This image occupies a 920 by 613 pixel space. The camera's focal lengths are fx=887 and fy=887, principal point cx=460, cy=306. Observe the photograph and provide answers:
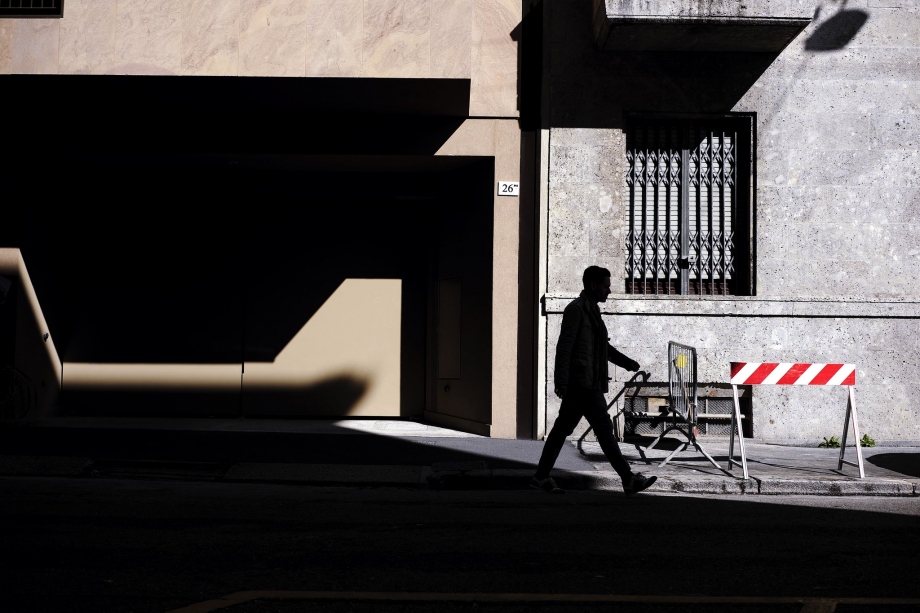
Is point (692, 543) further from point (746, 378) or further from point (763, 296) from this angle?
point (763, 296)

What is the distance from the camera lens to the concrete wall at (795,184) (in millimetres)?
11531

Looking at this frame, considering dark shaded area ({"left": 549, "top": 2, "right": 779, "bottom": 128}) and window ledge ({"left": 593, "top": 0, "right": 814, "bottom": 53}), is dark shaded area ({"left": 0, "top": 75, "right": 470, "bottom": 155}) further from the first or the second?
window ledge ({"left": 593, "top": 0, "right": 814, "bottom": 53})

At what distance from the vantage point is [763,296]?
1160cm

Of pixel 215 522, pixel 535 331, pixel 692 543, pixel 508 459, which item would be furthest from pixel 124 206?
pixel 692 543

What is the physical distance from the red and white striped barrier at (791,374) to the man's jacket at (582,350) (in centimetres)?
171

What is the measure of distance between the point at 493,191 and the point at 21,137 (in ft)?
21.0

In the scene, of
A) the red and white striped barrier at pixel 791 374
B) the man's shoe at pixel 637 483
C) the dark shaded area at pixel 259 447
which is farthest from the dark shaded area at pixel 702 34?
the man's shoe at pixel 637 483

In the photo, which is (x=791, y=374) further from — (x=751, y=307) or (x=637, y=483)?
(x=751, y=307)

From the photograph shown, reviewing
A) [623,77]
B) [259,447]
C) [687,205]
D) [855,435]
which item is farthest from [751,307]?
[259,447]

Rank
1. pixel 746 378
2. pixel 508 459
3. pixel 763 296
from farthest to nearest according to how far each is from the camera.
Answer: pixel 763 296 → pixel 508 459 → pixel 746 378

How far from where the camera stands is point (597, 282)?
818 centimetres

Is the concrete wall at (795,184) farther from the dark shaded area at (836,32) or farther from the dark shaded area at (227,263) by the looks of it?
the dark shaded area at (227,263)

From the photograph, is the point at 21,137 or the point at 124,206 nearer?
the point at 21,137

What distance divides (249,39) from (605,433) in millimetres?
6176
